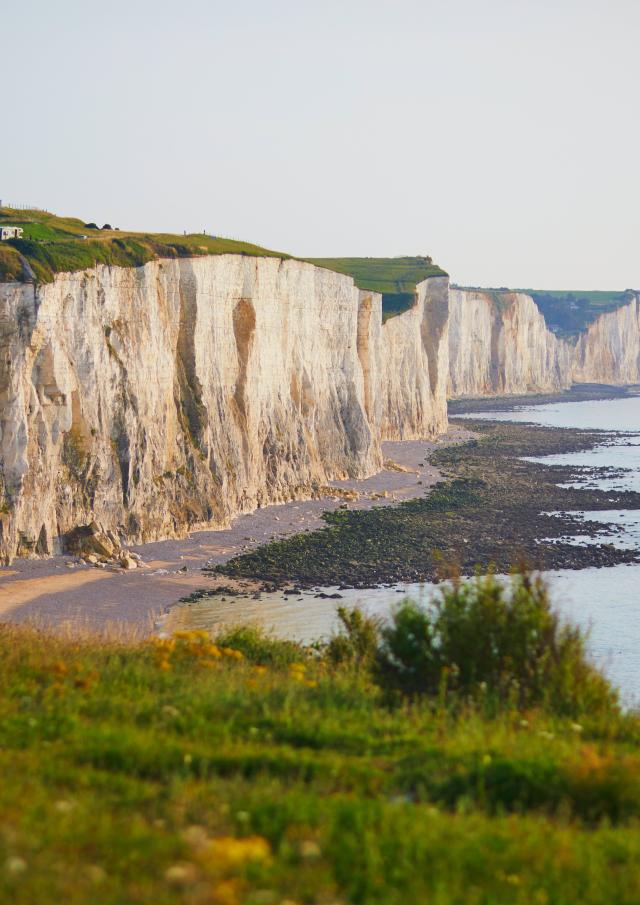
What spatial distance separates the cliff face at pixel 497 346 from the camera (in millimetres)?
132750

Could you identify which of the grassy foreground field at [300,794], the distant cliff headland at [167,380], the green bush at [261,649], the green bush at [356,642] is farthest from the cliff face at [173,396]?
the grassy foreground field at [300,794]

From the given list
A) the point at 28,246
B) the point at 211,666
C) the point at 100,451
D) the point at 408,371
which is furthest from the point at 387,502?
the point at 211,666

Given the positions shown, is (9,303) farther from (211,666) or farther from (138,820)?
(138,820)

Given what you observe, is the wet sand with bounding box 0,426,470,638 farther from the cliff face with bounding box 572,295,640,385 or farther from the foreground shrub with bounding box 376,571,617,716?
the cliff face with bounding box 572,295,640,385

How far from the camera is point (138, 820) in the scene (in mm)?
6613

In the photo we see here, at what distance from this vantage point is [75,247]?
120ft

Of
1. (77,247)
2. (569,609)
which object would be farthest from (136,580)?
(569,609)

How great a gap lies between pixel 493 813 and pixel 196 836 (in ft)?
7.57

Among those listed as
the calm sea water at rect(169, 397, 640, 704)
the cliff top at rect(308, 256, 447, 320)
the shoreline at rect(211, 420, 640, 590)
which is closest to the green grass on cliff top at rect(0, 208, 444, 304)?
the shoreline at rect(211, 420, 640, 590)

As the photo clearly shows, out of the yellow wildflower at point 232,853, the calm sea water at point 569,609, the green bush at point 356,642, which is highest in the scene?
the yellow wildflower at point 232,853

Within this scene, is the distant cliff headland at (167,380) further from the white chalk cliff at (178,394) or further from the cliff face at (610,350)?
the cliff face at (610,350)

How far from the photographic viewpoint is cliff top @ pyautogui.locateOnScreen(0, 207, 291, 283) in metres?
32.8

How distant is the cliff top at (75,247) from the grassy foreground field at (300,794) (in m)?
23.4

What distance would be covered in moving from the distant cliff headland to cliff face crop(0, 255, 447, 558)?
0.21 ft
